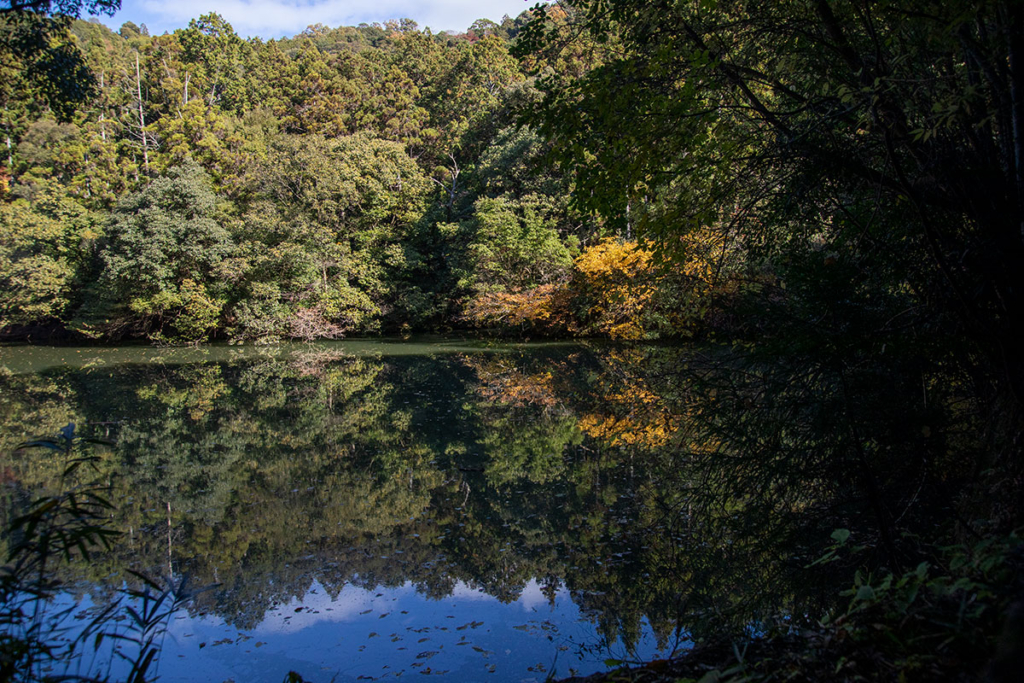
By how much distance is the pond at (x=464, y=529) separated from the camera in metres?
4.11

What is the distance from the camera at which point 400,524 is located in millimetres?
6172

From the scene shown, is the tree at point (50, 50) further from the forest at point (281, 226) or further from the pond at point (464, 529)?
the forest at point (281, 226)

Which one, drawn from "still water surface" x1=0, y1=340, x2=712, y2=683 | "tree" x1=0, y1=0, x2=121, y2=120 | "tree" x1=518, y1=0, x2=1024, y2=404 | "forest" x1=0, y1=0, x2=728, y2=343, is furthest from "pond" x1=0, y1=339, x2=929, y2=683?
"forest" x1=0, y1=0, x2=728, y2=343

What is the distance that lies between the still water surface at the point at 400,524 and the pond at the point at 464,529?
0.08 ft

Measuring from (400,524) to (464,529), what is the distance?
627 millimetres

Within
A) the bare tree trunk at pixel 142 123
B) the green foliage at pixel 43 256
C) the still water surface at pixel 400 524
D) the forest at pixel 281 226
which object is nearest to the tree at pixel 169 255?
the forest at pixel 281 226

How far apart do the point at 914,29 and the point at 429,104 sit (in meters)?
36.3

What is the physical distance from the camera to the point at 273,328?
80.9 feet

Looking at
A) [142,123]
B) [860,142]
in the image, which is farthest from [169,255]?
[860,142]

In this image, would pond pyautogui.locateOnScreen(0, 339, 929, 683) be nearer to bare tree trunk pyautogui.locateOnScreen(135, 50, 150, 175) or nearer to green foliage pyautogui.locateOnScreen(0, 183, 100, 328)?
green foliage pyautogui.locateOnScreen(0, 183, 100, 328)

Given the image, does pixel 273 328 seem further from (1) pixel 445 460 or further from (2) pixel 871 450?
(2) pixel 871 450

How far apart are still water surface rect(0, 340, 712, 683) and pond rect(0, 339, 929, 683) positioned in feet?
0.08

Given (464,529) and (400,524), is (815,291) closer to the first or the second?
(464,529)

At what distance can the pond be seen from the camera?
411cm
